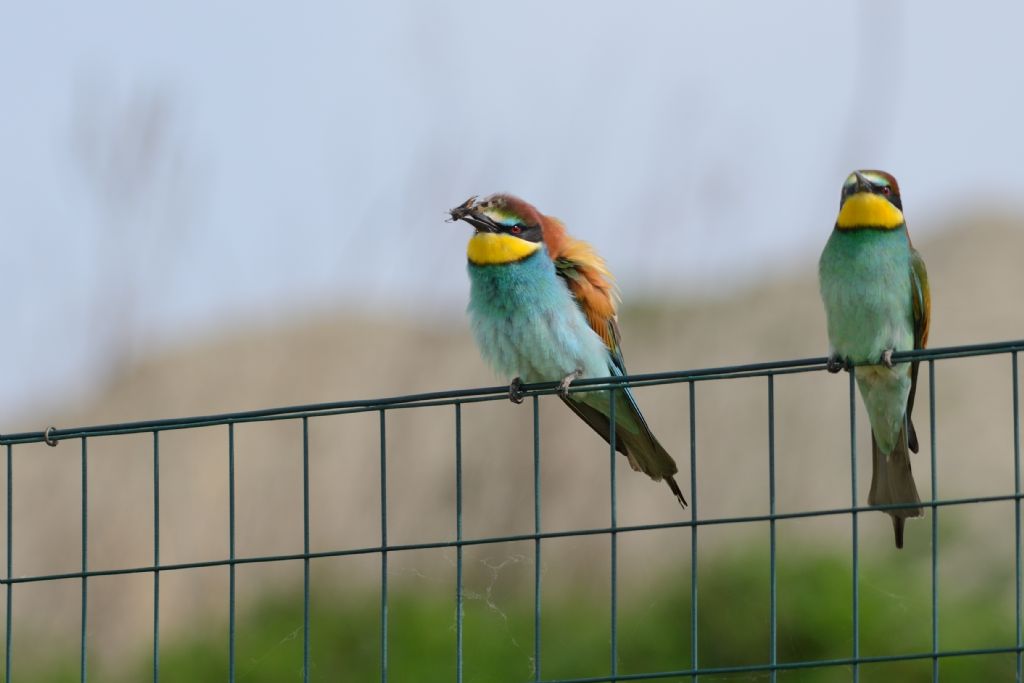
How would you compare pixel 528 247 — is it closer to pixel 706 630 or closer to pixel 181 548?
pixel 706 630

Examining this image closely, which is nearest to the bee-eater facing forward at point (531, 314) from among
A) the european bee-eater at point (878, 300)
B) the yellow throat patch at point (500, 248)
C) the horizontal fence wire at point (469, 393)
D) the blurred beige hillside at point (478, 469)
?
the yellow throat patch at point (500, 248)

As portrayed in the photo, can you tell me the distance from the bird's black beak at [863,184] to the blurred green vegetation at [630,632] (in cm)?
265

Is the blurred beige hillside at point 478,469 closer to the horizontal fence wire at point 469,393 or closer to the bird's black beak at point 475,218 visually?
the bird's black beak at point 475,218

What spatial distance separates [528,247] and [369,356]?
33.6ft

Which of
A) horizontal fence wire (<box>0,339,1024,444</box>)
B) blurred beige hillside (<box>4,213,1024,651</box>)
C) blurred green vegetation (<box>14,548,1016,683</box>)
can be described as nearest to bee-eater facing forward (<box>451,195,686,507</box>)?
blurred beige hillside (<box>4,213,1024,651</box>)

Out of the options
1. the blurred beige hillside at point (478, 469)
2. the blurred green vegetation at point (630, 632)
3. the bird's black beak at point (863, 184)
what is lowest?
the blurred green vegetation at point (630, 632)

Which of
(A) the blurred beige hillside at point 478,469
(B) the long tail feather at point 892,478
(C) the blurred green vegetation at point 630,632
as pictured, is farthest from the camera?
(A) the blurred beige hillside at point 478,469

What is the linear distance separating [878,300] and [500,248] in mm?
931

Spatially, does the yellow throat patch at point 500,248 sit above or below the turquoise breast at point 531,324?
above

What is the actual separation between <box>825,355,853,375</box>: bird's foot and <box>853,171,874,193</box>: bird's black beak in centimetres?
43

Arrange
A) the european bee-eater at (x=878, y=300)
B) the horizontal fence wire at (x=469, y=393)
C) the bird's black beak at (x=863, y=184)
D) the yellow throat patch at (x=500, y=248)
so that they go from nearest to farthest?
the horizontal fence wire at (x=469, y=393) < the european bee-eater at (x=878, y=300) < the bird's black beak at (x=863, y=184) < the yellow throat patch at (x=500, y=248)

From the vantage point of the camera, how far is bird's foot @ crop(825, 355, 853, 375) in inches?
124

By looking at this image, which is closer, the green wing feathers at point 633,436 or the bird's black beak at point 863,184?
the bird's black beak at point 863,184

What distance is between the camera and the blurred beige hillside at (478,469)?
6988 mm
